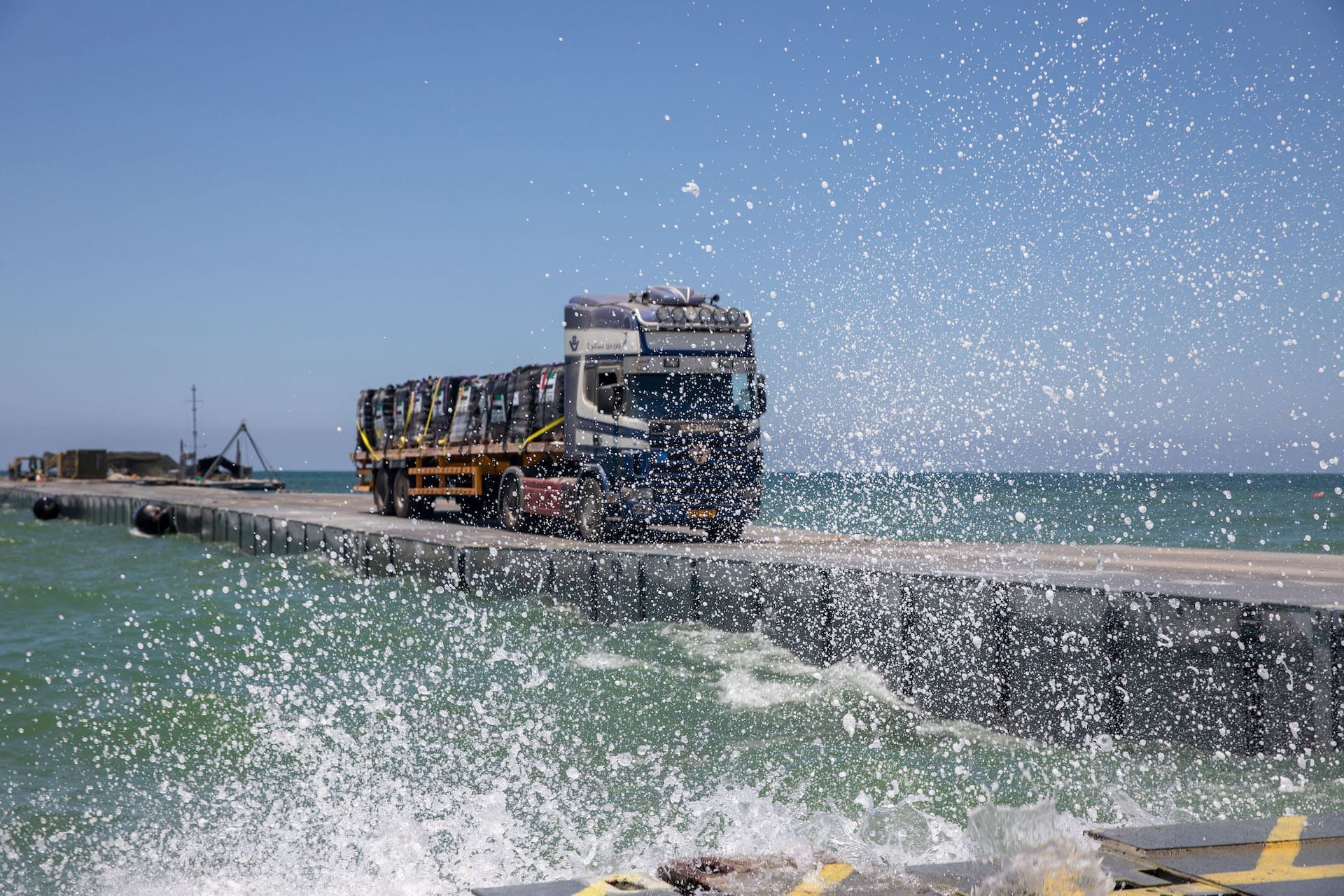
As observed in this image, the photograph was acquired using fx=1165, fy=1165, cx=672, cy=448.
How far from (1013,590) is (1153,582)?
2162mm

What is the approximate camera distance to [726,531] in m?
20.9

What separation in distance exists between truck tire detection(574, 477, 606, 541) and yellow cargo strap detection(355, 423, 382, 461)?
1277cm

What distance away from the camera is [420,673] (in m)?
14.8

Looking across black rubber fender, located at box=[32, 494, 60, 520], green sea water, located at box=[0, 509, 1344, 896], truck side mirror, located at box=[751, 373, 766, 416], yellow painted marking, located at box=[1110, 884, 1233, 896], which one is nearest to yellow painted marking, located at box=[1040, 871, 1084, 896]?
yellow painted marking, located at box=[1110, 884, 1233, 896]

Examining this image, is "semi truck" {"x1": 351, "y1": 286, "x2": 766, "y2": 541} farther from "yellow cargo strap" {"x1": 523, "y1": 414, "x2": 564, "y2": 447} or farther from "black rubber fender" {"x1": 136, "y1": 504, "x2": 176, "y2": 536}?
"black rubber fender" {"x1": 136, "y1": 504, "x2": 176, "y2": 536}

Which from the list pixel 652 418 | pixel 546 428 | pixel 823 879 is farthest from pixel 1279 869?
pixel 546 428

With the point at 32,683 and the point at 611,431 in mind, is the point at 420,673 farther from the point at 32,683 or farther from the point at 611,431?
the point at 611,431

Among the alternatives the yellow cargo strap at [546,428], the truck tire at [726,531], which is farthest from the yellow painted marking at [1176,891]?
the yellow cargo strap at [546,428]

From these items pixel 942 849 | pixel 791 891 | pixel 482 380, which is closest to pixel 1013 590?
pixel 942 849

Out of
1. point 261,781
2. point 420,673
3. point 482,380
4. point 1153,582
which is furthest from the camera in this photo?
point 482,380

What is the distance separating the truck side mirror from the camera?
20.1 meters

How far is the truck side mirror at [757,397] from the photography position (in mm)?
20125

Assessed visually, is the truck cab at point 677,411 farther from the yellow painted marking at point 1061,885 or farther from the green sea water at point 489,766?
the yellow painted marking at point 1061,885

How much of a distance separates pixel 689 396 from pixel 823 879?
16378 mm
